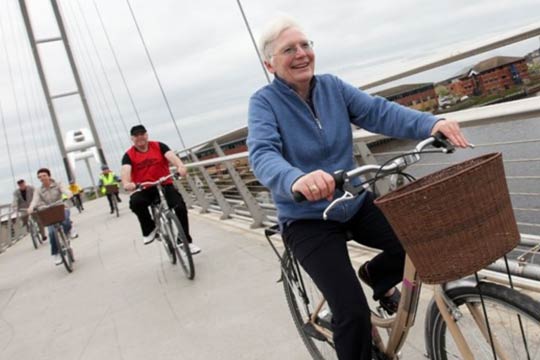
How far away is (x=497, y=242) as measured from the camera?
3.91 ft

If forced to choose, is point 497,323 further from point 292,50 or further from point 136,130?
point 136,130

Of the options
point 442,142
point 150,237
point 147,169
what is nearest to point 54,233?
point 150,237

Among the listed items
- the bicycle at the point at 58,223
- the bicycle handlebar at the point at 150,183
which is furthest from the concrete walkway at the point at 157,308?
the bicycle handlebar at the point at 150,183

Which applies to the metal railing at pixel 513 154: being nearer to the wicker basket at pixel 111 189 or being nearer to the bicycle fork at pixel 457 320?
the bicycle fork at pixel 457 320

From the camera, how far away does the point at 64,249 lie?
643 centimetres

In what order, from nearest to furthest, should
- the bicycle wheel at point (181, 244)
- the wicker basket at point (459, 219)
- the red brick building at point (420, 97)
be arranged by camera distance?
the wicker basket at point (459, 219), the red brick building at point (420, 97), the bicycle wheel at point (181, 244)

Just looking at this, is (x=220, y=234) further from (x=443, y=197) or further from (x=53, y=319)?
(x=443, y=197)

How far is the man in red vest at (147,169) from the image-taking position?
479 centimetres

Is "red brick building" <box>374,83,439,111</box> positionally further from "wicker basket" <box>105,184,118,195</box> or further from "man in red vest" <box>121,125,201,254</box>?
"wicker basket" <box>105,184,118,195</box>

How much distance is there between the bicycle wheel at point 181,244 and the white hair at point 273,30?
2.84 meters

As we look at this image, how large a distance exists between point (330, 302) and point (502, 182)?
0.72m

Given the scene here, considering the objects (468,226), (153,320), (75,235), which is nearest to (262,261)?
(153,320)

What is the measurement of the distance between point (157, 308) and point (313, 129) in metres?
2.68

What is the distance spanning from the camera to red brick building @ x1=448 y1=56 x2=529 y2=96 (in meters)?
1.86
